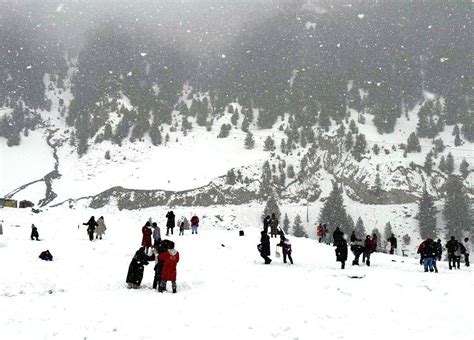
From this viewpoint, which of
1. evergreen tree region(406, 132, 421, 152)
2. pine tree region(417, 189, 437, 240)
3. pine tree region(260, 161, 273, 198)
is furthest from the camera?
evergreen tree region(406, 132, 421, 152)

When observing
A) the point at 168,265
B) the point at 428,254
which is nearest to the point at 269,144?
the point at 428,254

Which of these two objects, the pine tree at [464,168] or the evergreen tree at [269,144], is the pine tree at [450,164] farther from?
the evergreen tree at [269,144]

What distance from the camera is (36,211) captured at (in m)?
48.6

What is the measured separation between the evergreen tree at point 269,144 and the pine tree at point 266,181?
11511 millimetres

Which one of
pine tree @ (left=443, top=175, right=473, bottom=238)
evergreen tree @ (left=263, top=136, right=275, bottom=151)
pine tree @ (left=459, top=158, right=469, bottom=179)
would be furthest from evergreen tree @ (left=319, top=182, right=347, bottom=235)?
pine tree @ (left=459, top=158, right=469, bottom=179)

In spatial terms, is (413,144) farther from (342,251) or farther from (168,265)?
(168,265)

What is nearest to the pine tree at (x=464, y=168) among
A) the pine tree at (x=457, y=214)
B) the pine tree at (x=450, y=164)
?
the pine tree at (x=450, y=164)

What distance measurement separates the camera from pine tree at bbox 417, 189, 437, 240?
398ft

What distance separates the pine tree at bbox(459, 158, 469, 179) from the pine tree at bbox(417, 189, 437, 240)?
3122 centimetres

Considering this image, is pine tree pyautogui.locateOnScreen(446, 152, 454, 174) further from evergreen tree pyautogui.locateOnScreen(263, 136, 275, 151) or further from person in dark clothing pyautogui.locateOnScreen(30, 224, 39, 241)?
person in dark clothing pyautogui.locateOnScreen(30, 224, 39, 241)

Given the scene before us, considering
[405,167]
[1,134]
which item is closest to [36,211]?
[405,167]

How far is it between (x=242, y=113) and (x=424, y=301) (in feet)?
595

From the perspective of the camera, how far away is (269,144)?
163250mm

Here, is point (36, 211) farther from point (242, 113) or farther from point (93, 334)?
point (242, 113)
